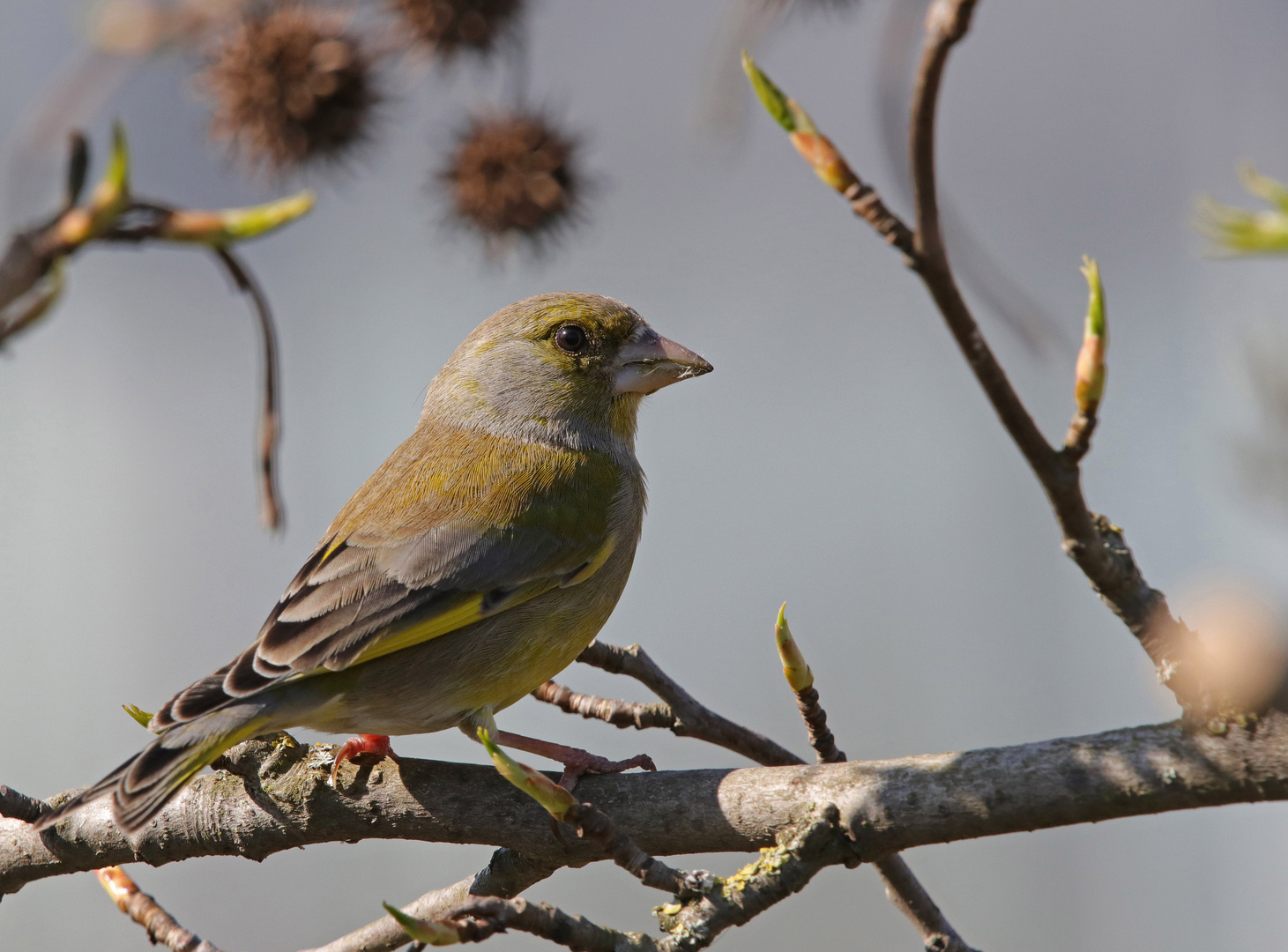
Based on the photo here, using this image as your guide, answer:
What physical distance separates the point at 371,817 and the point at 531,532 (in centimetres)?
96

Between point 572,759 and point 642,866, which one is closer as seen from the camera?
point 642,866

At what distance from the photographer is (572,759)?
2.65 metres

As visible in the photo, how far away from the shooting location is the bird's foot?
2573 millimetres

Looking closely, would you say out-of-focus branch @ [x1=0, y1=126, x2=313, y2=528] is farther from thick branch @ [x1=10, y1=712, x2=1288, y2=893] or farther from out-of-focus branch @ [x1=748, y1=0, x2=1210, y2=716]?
thick branch @ [x1=10, y1=712, x2=1288, y2=893]

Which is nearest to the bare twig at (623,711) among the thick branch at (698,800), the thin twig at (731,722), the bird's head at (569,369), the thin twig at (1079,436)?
the thin twig at (731,722)

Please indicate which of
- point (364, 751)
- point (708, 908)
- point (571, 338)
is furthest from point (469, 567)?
point (708, 908)

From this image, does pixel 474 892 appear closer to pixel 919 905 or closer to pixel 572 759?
pixel 572 759

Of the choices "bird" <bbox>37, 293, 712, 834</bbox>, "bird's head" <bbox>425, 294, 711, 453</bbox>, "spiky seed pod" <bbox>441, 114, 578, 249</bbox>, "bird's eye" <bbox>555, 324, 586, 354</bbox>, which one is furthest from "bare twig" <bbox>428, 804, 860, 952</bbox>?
"spiky seed pod" <bbox>441, 114, 578, 249</bbox>

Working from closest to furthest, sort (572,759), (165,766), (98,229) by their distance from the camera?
(98,229)
(165,766)
(572,759)

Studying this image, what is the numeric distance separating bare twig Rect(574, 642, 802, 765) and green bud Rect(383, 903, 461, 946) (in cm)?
110

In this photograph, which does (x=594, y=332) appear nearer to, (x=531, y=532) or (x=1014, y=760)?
(x=531, y=532)

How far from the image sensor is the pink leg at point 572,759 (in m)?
2.56

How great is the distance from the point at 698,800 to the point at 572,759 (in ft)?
1.74

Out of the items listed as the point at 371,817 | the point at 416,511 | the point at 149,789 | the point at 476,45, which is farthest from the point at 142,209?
the point at 476,45
